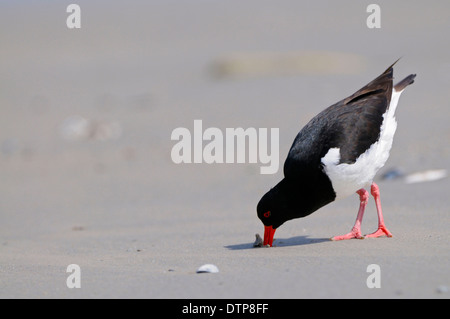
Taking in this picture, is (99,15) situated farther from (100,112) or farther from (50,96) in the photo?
(100,112)

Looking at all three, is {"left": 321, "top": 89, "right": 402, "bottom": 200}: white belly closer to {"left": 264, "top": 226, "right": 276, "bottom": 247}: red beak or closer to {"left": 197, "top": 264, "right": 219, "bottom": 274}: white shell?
{"left": 264, "top": 226, "right": 276, "bottom": 247}: red beak

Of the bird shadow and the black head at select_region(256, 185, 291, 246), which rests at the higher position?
the black head at select_region(256, 185, 291, 246)

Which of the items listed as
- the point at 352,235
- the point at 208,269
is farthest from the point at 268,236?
the point at 208,269

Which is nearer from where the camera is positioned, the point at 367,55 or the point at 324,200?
the point at 324,200

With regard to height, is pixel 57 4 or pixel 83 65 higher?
pixel 57 4

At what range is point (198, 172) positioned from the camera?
11.2 meters

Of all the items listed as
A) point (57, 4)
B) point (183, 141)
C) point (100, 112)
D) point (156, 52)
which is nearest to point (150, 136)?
point (183, 141)

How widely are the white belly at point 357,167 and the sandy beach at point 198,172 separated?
1.70 feet

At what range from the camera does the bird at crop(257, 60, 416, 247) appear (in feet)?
20.8

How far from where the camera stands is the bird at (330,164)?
6.33 m

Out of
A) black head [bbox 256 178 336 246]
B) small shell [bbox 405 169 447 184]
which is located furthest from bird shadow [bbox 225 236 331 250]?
small shell [bbox 405 169 447 184]

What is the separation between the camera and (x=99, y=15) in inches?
→ 1630
